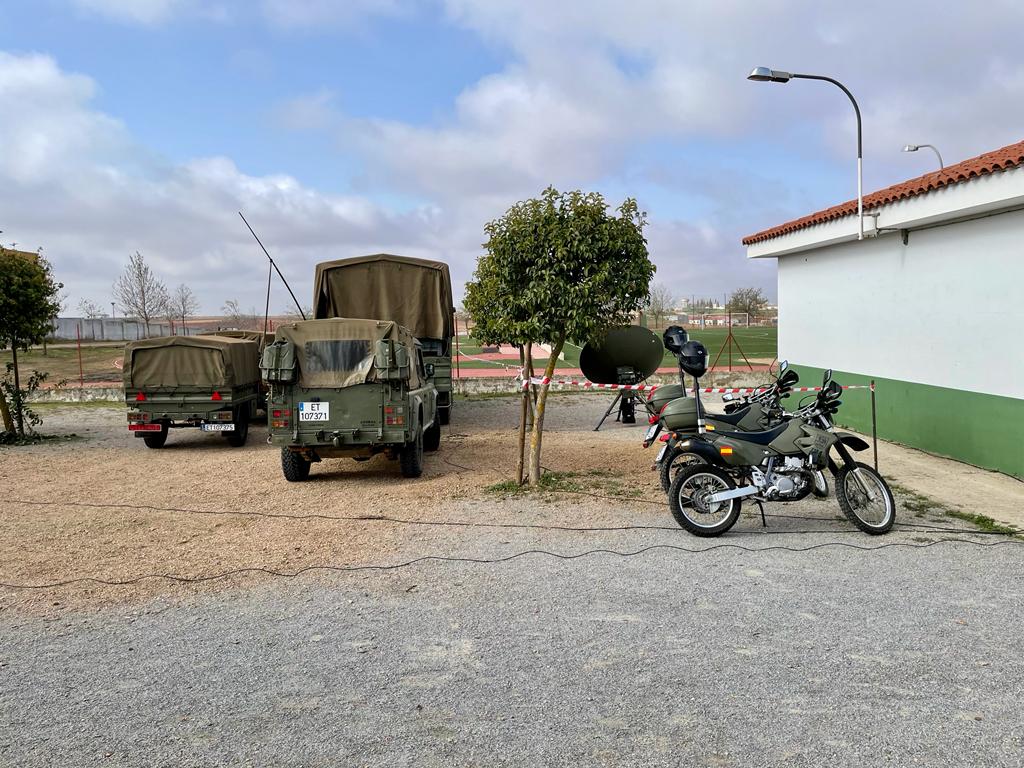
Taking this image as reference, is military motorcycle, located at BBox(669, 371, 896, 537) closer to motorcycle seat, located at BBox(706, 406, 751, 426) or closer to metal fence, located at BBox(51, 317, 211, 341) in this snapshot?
motorcycle seat, located at BBox(706, 406, 751, 426)

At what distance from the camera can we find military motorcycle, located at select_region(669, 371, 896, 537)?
22.8 feet

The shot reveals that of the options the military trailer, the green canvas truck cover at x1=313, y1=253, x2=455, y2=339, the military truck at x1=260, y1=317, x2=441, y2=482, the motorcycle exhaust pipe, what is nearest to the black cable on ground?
the motorcycle exhaust pipe

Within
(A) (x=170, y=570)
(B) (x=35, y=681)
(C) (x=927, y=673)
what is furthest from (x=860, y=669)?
(A) (x=170, y=570)

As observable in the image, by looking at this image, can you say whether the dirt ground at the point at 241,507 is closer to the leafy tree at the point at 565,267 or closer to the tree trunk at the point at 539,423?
the tree trunk at the point at 539,423

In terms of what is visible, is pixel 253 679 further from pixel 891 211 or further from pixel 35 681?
pixel 891 211

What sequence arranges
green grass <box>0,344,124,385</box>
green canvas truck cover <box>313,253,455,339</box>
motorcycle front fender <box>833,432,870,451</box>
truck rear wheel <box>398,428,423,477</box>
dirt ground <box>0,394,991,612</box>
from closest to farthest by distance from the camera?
dirt ground <box>0,394,991,612</box> < motorcycle front fender <box>833,432,870,451</box> < truck rear wheel <box>398,428,423,477</box> < green canvas truck cover <box>313,253,455,339</box> < green grass <box>0,344,124,385</box>

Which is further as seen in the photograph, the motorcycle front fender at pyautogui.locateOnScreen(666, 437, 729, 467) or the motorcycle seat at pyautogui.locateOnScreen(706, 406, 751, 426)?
the motorcycle seat at pyautogui.locateOnScreen(706, 406, 751, 426)

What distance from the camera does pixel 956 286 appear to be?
10461 millimetres

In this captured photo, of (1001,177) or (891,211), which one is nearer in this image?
(1001,177)

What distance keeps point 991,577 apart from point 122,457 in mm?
11163

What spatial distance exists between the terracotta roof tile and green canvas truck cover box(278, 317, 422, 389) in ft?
22.2

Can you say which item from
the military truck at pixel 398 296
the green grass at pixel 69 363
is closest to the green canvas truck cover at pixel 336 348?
the military truck at pixel 398 296

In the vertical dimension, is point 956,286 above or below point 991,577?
above

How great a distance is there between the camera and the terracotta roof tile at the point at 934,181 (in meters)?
8.90
